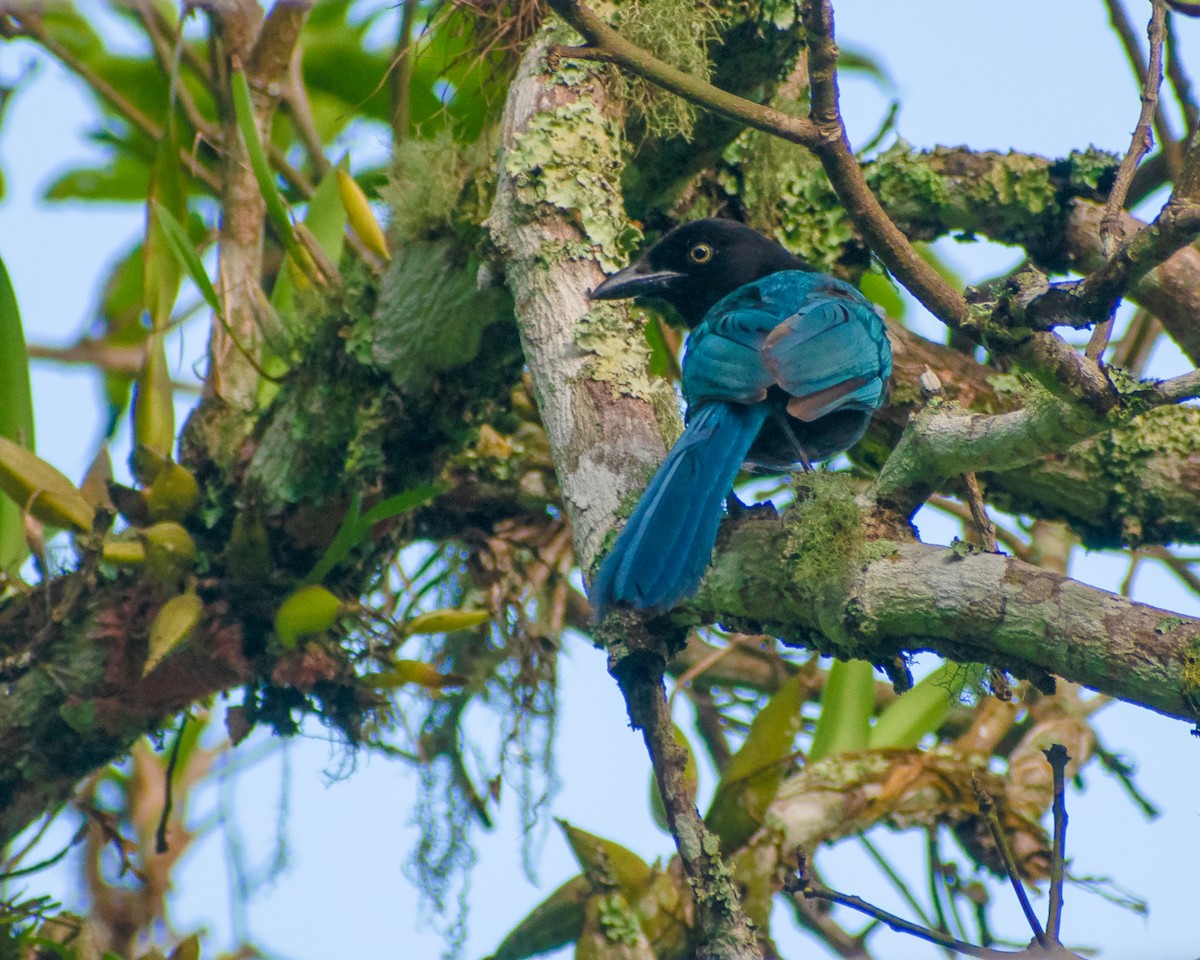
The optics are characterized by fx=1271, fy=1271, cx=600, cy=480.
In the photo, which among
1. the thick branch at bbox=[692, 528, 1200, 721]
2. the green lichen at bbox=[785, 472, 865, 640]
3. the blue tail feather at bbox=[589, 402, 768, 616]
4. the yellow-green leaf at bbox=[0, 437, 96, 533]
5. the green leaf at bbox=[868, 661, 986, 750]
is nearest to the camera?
the thick branch at bbox=[692, 528, 1200, 721]

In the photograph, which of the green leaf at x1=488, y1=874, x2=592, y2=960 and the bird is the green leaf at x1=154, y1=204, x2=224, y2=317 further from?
the green leaf at x1=488, y1=874, x2=592, y2=960

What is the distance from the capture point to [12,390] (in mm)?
3775

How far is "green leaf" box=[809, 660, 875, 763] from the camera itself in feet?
13.6

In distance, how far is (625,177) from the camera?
3.69 m

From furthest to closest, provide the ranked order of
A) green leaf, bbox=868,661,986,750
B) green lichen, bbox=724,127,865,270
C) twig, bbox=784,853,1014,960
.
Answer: green leaf, bbox=868,661,986,750 < green lichen, bbox=724,127,865,270 < twig, bbox=784,853,1014,960

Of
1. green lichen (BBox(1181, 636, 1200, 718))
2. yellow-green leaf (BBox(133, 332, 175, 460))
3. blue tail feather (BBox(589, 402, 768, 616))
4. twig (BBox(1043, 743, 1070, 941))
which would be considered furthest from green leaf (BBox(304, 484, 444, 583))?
green lichen (BBox(1181, 636, 1200, 718))

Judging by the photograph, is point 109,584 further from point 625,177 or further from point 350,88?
point 350,88

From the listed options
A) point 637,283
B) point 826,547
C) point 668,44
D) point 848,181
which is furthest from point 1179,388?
point 668,44

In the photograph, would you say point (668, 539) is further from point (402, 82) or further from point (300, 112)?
point (300, 112)

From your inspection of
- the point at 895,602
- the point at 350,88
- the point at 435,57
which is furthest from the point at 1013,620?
the point at 350,88

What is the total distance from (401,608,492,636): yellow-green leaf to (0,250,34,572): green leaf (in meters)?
1.22

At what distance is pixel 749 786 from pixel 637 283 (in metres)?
1.49

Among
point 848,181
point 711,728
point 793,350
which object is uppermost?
point 793,350

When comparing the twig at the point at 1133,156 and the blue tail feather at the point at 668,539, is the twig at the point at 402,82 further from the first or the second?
the twig at the point at 1133,156
